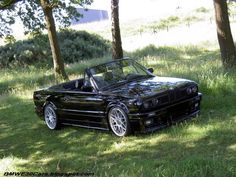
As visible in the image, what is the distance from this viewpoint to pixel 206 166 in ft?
18.9

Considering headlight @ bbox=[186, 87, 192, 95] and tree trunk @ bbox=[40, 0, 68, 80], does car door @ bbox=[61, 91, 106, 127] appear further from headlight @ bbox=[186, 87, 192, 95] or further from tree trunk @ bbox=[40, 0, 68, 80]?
tree trunk @ bbox=[40, 0, 68, 80]

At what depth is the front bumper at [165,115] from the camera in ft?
27.9

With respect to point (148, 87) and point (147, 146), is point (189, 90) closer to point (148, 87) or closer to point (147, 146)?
point (148, 87)

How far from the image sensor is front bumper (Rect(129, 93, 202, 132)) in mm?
8500

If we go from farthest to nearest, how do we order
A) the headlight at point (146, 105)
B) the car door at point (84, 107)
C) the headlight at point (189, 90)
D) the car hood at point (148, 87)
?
the car door at point (84, 107), the headlight at point (189, 90), the car hood at point (148, 87), the headlight at point (146, 105)

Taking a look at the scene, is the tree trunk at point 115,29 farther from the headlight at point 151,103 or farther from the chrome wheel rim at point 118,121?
the headlight at point 151,103

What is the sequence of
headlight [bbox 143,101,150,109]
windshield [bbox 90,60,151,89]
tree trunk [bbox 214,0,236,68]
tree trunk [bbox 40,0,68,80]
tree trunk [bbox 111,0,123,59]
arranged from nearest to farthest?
headlight [bbox 143,101,150,109]
windshield [bbox 90,60,151,89]
tree trunk [bbox 214,0,236,68]
tree trunk [bbox 111,0,123,59]
tree trunk [bbox 40,0,68,80]

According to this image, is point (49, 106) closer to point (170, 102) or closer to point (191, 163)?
point (170, 102)

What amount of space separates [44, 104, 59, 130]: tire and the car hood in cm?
212

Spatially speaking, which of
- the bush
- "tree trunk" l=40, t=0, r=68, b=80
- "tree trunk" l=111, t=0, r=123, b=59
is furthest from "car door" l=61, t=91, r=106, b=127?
the bush

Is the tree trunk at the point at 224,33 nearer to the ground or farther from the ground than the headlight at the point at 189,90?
farther from the ground

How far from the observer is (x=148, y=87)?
8.99 m

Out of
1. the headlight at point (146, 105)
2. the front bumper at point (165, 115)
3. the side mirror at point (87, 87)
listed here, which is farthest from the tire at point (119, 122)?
the side mirror at point (87, 87)

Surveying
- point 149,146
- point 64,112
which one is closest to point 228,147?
point 149,146
